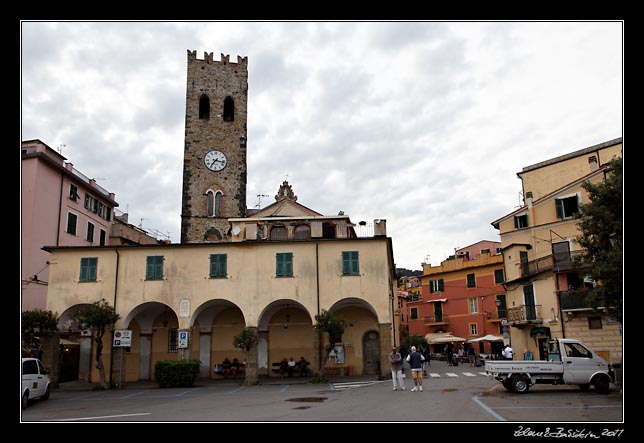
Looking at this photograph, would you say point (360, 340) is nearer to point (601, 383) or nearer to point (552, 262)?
point (552, 262)

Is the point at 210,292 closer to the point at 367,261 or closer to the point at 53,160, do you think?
the point at 367,261

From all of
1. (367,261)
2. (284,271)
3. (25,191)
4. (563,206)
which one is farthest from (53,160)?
(563,206)

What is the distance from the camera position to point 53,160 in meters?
34.3

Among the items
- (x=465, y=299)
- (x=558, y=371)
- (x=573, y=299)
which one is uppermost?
(x=573, y=299)

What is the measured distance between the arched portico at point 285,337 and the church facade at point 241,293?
6 centimetres

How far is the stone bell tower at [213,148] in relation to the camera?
1693 inches

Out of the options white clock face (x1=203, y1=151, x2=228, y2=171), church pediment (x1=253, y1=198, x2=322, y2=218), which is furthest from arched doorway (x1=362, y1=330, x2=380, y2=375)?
white clock face (x1=203, y1=151, x2=228, y2=171)

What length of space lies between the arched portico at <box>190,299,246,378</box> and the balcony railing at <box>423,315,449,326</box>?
29810 mm

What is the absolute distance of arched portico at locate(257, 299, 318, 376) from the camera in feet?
99.4

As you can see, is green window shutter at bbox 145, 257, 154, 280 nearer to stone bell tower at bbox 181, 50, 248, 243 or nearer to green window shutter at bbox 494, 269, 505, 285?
stone bell tower at bbox 181, 50, 248, 243

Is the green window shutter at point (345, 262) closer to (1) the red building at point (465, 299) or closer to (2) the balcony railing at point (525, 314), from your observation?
(2) the balcony railing at point (525, 314)

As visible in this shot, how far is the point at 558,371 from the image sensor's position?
16953 mm

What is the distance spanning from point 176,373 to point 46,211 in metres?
16.2

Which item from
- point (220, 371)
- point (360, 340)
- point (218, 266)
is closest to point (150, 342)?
point (220, 371)
